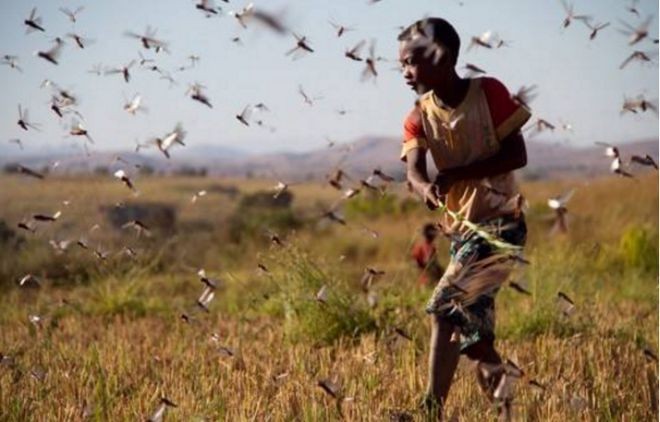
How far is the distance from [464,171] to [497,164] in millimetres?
142

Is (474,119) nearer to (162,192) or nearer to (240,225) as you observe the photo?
(240,225)

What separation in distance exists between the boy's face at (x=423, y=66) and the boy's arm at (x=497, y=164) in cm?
38

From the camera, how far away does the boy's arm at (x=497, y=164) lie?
429 centimetres

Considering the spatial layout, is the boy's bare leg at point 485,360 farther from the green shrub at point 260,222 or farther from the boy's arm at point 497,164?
the green shrub at point 260,222

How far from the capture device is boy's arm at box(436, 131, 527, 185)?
4289mm

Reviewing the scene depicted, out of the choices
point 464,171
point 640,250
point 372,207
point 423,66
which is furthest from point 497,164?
point 372,207

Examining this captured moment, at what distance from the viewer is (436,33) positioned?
4207 mm

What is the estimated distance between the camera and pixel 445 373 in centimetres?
435

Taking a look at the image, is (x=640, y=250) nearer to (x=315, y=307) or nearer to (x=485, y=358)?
(x=315, y=307)

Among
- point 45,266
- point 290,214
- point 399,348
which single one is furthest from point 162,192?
point 399,348

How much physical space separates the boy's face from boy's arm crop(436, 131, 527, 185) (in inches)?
14.9

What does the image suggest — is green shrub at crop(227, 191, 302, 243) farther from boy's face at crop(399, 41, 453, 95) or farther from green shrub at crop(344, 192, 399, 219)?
boy's face at crop(399, 41, 453, 95)

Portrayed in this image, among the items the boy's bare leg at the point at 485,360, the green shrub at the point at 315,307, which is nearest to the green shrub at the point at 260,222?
the green shrub at the point at 315,307

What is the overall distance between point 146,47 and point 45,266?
328 inches
